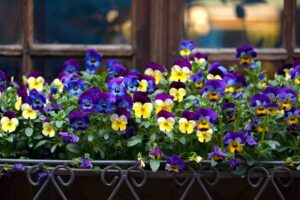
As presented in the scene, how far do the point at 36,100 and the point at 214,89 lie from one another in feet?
1.82

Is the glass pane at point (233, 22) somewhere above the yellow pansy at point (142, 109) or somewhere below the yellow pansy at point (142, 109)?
above

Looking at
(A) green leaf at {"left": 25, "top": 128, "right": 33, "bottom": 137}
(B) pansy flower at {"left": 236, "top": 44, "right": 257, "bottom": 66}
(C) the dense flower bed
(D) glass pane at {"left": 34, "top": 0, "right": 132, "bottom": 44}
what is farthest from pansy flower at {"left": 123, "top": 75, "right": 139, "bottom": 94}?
(D) glass pane at {"left": 34, "top": 0, "right": 132, "bottom": 44}

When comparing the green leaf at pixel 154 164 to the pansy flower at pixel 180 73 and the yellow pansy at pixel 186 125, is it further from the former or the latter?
the pansy flower at pixel 180 73

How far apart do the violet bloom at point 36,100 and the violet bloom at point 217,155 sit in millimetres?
557

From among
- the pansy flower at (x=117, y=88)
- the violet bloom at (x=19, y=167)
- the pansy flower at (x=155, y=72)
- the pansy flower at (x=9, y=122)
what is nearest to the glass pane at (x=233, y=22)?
the pansy flower at (x=155, y=72)

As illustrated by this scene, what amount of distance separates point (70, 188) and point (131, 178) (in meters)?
0.20

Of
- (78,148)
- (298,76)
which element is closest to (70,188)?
(78,148)

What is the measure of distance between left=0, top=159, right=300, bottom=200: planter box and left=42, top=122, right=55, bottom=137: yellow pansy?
0.11 metres

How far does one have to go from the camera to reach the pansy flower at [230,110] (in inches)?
88.6

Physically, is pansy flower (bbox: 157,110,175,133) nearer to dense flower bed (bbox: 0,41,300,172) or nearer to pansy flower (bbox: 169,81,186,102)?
dense flower bed (bbox: 0,41,300,172)

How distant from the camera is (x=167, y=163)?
2148 millimetres

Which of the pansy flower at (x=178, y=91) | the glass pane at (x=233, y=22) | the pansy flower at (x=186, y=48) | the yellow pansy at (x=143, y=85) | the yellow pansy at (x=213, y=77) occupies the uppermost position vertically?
the glass pane at (x=233, y=22)

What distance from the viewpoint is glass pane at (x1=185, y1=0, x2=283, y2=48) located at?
2867mm

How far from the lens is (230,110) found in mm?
2256
